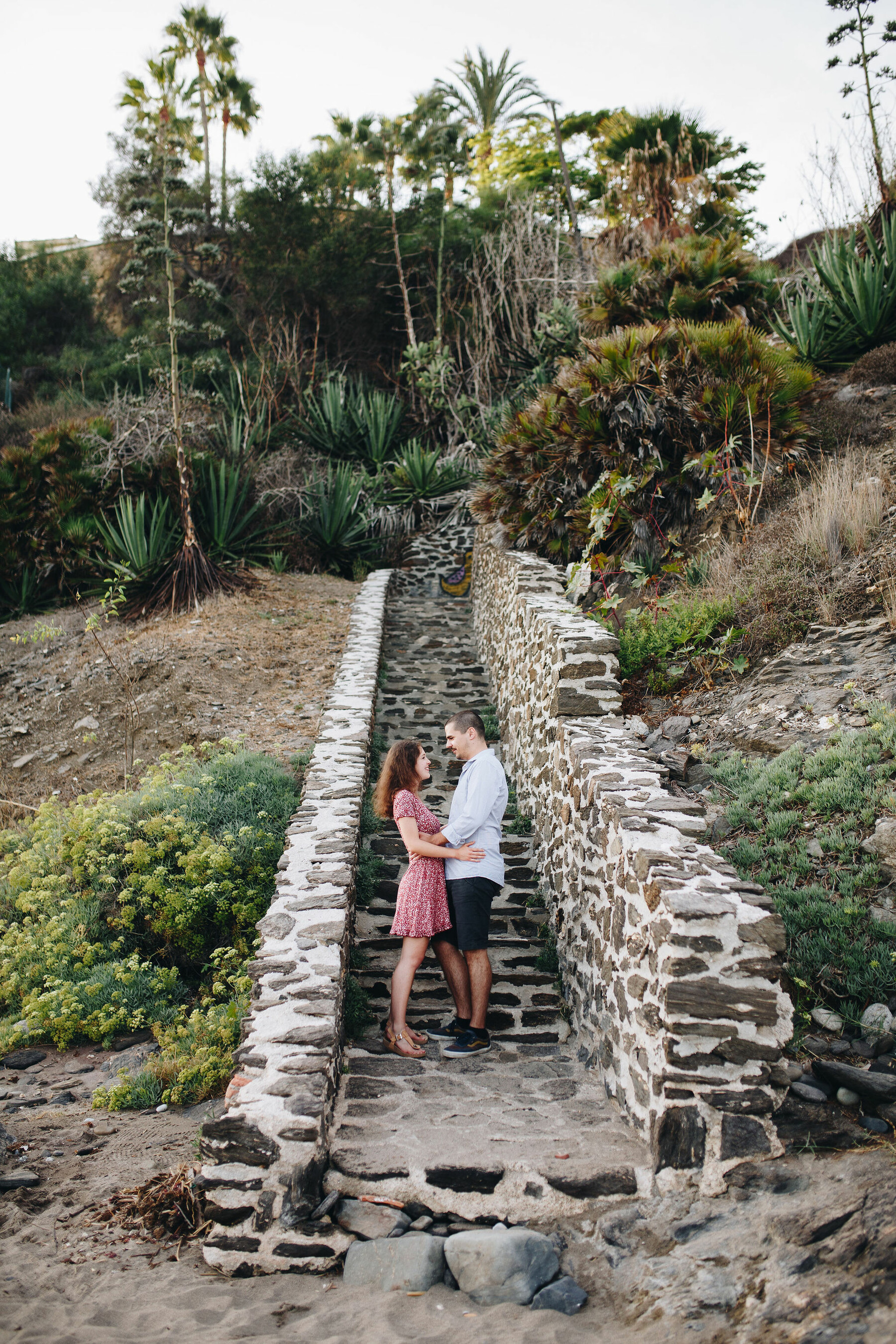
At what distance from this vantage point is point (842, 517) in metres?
5.74

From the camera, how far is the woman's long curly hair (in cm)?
396

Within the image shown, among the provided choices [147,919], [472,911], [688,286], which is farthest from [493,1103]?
[688,286]

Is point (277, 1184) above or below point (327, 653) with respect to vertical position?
below

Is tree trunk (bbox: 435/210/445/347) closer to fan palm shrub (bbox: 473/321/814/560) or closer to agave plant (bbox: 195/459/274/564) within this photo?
agave plant (bbox: 195/459/274/564)

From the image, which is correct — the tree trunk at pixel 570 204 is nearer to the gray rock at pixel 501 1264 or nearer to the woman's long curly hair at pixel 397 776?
the woman's long curly hair at pixel 397 776

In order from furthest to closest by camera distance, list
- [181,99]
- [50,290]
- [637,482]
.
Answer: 1. [181,99]
2. [50,290]
3. [637,482]

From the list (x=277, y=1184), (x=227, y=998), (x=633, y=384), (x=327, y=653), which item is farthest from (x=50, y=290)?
(x=277, y=1184)

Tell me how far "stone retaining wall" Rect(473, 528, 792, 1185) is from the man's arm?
496 mm

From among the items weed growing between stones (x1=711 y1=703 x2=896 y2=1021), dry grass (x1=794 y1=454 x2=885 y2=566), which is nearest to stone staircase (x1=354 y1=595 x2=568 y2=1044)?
weed growing between stones (x1=711 y1=703 x2=896 y2=1021)

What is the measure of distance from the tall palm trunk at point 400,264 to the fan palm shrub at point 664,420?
8.63 m

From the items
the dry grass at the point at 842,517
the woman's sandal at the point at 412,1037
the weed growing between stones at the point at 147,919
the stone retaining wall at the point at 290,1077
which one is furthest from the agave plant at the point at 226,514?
the woman's sandal at the point at 412,1037

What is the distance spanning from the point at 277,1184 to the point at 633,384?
6.40 m

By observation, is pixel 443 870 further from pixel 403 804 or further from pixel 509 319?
pixel 509 319

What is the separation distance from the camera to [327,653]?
8.70 metres
